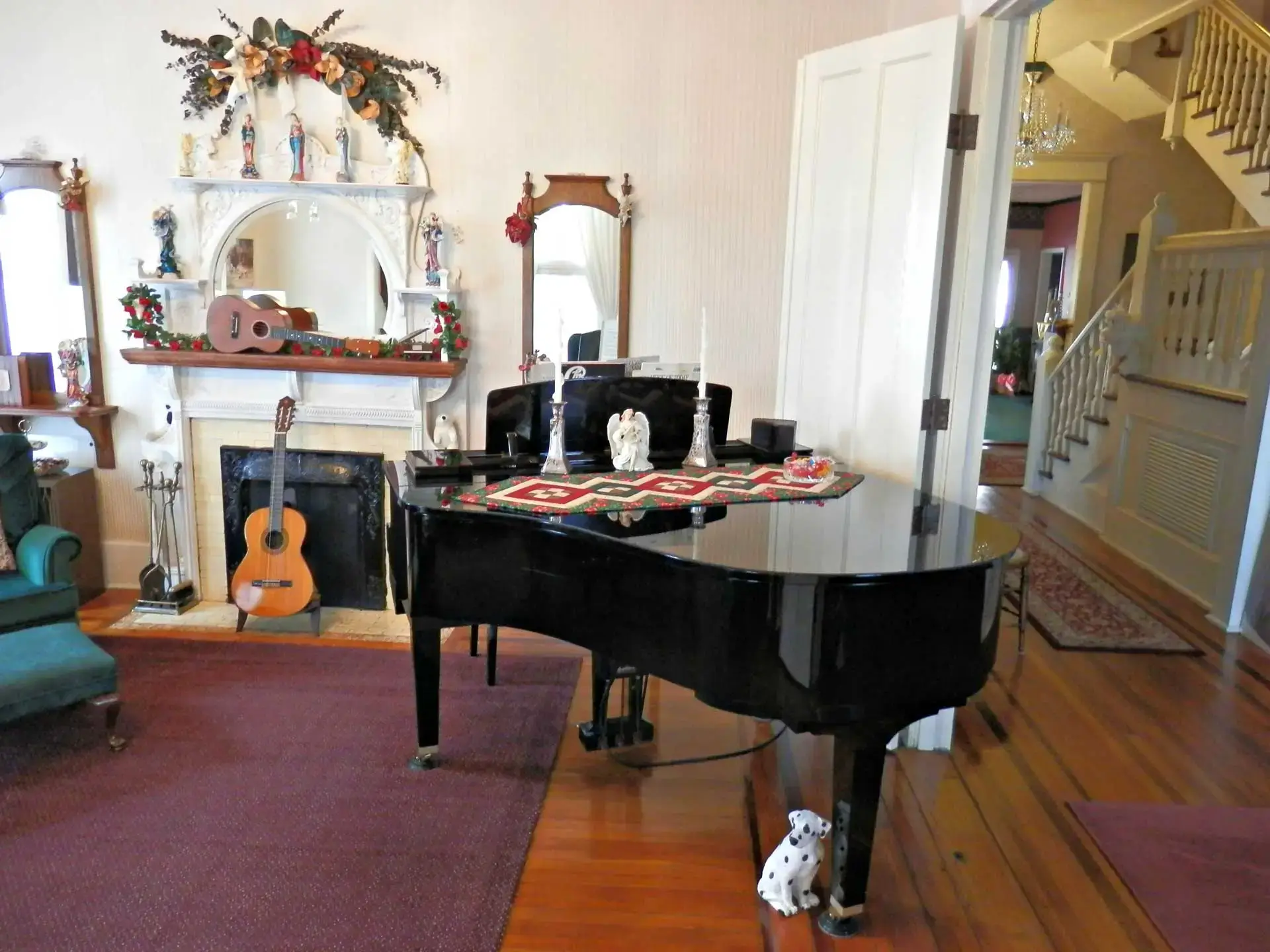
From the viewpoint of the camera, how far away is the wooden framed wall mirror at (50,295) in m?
3.93

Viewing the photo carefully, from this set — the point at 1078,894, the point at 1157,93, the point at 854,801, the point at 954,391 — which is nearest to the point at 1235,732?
the point at 1078,894

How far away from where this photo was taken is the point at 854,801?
200cm

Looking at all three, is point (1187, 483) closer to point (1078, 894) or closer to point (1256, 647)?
point (1256, 647)

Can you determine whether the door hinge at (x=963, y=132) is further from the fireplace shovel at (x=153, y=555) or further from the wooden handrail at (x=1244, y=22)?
the wooden handrail at (x=1244, y=22)

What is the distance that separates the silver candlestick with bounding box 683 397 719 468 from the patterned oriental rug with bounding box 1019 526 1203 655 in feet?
6.75

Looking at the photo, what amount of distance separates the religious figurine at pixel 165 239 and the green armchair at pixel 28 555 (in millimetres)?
939

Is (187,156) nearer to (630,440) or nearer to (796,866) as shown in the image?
(630,440)

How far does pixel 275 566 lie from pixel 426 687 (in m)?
1.47

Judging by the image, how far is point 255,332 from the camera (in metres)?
3.84

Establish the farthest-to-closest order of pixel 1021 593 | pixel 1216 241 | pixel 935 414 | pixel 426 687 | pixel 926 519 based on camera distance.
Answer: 1. pixel 1216 241
2. pixel 1021 593
3. pixel 935 414
4. pixel 426 687
5. pixel 926 519

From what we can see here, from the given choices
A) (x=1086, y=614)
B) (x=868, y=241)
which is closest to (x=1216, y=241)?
(x=1086, y=614)

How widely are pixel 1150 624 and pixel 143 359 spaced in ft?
15.4

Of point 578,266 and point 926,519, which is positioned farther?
point 578,266

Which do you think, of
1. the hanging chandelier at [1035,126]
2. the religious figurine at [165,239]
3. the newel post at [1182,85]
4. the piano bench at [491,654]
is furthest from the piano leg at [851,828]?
the newel post at [1182,85]
